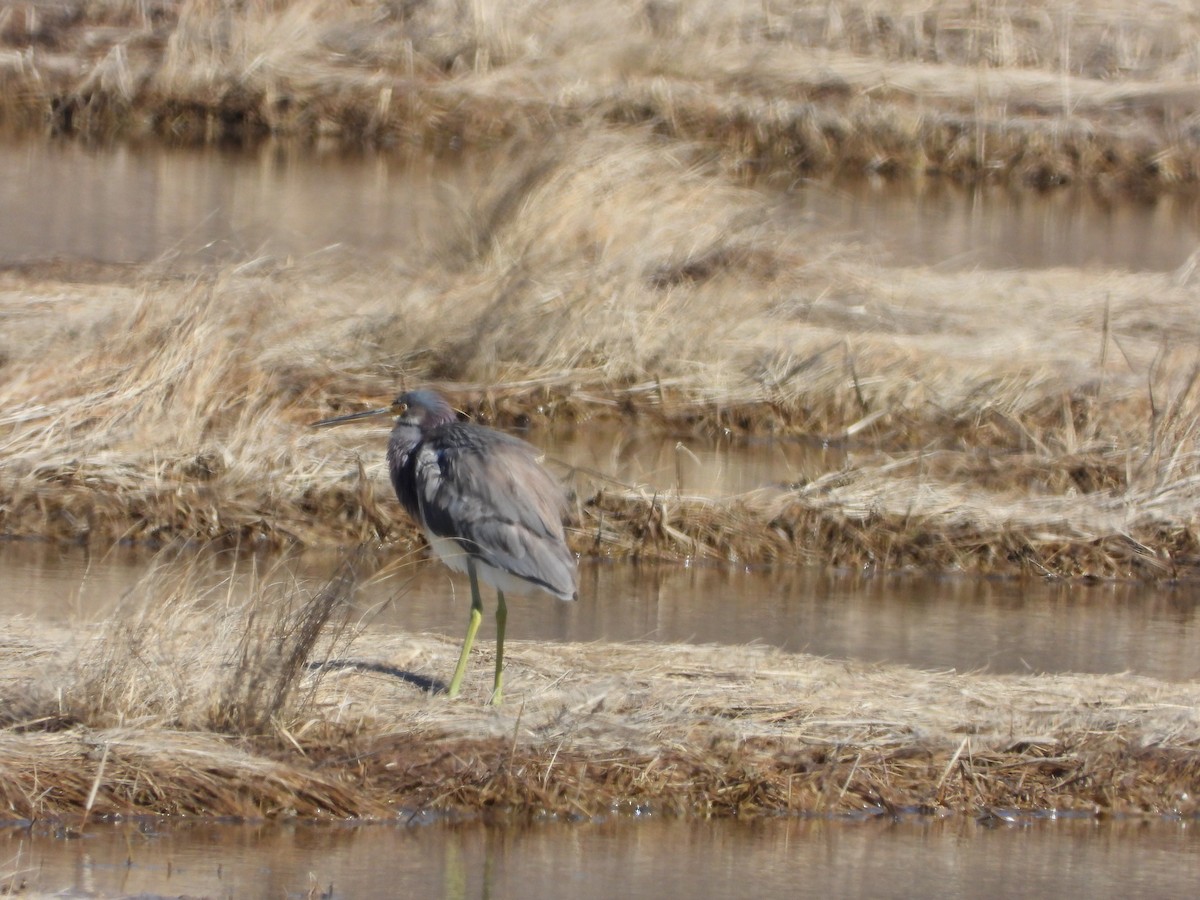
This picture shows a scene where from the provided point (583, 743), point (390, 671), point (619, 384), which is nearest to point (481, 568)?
point (390, 671)

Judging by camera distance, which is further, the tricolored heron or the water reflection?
the water reflection

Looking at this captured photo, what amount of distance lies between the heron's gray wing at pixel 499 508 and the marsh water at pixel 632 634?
444 mm

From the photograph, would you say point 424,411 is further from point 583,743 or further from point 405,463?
point 583,743

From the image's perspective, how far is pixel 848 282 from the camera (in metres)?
15.4

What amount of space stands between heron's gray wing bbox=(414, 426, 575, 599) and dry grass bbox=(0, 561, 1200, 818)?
0.46m

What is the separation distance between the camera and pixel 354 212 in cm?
1869

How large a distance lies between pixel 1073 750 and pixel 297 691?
2712 mm

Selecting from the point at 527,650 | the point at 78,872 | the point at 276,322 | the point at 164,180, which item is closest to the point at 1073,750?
the point at 527,650

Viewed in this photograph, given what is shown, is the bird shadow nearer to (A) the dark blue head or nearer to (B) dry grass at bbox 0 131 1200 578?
(A) the dark blue head

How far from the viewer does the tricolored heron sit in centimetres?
767

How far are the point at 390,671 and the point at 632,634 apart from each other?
1.56 metres

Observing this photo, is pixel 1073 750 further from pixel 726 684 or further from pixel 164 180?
pixel 164 180

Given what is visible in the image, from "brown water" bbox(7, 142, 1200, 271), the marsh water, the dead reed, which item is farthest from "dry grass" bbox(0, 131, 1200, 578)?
the dead reed

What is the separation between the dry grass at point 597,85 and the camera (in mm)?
21203
